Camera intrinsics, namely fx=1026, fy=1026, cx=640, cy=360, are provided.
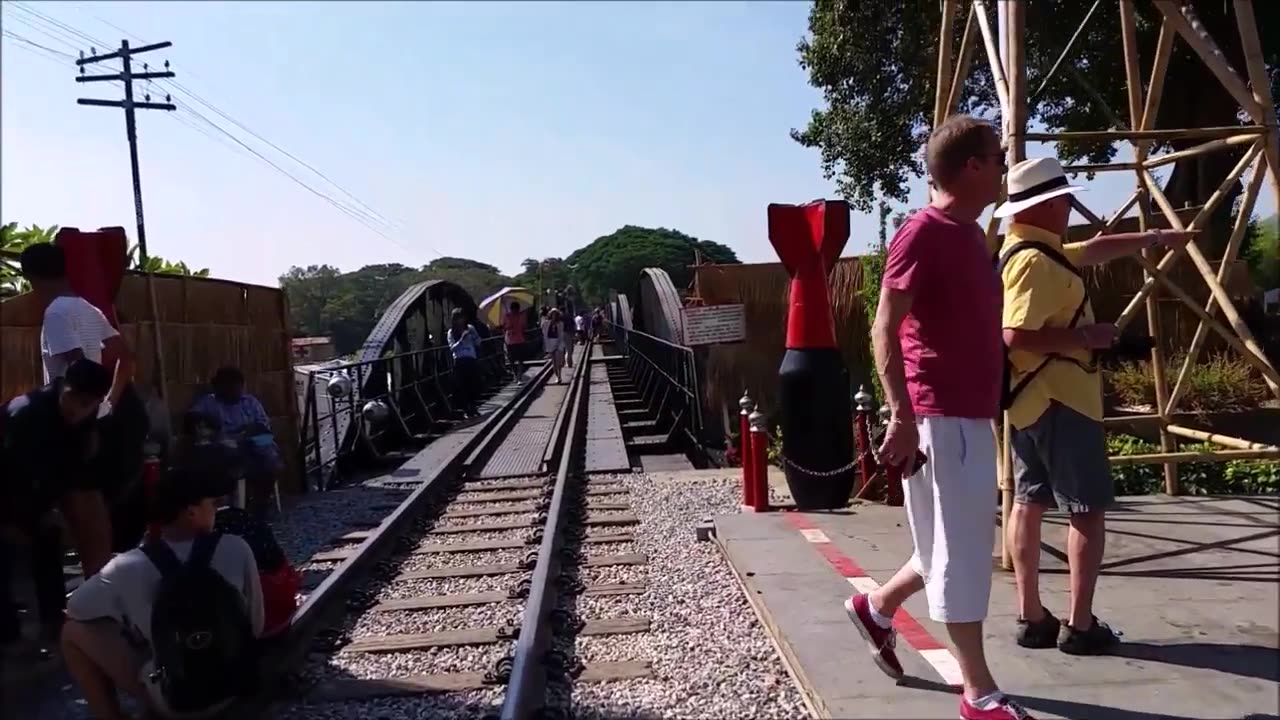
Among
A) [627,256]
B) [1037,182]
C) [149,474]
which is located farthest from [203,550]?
[627,256]

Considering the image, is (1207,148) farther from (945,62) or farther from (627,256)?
(627,256)

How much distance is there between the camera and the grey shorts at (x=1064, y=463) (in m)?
3.33

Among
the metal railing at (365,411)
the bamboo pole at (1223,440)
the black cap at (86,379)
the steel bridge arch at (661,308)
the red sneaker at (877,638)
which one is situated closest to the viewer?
the red sneaker at (877,638)

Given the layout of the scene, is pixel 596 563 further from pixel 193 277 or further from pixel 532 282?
pixel 532 282

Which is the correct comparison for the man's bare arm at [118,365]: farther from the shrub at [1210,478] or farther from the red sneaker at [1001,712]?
the shrub at [1210,478]

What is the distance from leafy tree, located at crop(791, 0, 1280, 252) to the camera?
13.1 meters

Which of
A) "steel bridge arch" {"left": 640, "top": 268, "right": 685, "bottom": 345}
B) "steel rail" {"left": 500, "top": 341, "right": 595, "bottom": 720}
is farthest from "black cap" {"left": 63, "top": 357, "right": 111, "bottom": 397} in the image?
"steel bridge arch" {"left": 640, "top": 268, "right": 685, "bottom": 345}

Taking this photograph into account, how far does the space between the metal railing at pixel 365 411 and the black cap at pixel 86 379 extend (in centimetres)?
570

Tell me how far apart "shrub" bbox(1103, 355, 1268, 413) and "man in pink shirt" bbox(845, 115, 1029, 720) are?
6649 mm

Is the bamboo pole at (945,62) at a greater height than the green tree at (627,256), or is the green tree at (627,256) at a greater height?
the green tree at (627,256)

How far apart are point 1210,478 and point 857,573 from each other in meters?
3.37

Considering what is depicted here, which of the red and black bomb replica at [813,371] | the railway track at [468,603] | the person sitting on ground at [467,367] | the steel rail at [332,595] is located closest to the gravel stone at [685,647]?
the railway track at [468,603]

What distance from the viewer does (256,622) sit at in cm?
348

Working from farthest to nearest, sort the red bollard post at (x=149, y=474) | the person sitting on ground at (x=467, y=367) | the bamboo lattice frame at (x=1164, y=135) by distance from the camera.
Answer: the person sitting on ground at (x=467, y=367) < the red bollard post at (x=149, y=474) < the bamboo lattice frame at (x=1164, y=135)
